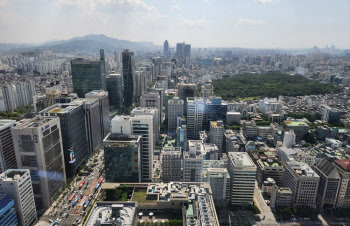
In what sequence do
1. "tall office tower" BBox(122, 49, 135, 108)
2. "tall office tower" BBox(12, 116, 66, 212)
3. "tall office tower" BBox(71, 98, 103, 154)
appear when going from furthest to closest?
"tall office tower" BBox(122, 49, 135, 108)
"tall office tower" BBox(71, 98, 103, 154)
"tall office tower" BBox(12, 116, 66, 212)

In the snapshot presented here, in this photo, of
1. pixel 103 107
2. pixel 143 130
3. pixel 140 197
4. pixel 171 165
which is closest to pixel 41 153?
pixel 143 130

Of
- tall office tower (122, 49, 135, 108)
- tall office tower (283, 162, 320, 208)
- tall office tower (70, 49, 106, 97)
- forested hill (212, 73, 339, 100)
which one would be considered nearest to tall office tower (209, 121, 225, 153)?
tall office tower (283, 162, 320, 208)

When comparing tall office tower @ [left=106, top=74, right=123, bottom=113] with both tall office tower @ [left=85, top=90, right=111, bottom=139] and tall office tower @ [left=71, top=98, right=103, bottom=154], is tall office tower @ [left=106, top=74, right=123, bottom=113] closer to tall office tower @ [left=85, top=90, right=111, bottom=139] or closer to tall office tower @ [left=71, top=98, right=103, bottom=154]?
tall office tower @ [left=85, top=90, right=111, bottom=139]

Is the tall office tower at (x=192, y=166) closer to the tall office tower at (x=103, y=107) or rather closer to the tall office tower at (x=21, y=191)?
the tall office tower at (x=21, y=191)

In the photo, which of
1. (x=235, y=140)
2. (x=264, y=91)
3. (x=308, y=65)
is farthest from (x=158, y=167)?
(x=308, y=65)

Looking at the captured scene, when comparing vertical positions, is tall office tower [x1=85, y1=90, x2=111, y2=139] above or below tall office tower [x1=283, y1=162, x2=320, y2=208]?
above

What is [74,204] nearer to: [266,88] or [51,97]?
[51,97]
